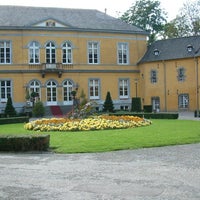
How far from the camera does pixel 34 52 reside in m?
48.4

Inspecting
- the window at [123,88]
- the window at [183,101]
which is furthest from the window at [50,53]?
the window at [183,101]

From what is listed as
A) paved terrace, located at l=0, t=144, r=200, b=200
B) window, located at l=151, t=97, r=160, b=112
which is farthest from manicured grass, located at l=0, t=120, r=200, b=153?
window, located at l=151, t=97, r=160, b=112

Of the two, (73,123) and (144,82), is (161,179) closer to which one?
(73,123)

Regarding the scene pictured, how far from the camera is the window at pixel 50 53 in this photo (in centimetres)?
4881

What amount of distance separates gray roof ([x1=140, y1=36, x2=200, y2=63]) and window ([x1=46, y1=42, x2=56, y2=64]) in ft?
34.3

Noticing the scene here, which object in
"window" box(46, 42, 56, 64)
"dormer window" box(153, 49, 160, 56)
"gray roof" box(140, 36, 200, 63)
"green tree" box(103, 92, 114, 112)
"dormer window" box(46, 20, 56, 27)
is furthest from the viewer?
"dormer window" box(153, 49, 160, 56)

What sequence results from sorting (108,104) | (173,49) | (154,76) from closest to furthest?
(108,104), (173,49), (154,76)

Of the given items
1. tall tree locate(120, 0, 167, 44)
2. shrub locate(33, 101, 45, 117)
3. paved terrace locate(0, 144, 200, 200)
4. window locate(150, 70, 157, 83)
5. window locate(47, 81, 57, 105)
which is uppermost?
tall tree locate(120, 0, 167, 44)

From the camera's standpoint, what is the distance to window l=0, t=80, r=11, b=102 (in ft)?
155

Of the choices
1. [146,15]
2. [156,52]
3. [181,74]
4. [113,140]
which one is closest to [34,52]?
[156,52]

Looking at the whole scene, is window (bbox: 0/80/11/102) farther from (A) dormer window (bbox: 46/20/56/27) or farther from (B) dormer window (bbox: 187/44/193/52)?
(B) dormer window (bbox: 187/44/193/52)

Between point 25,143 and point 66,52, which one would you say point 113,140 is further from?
point 66,52

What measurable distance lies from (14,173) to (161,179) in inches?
161

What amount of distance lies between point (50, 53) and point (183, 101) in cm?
1553
